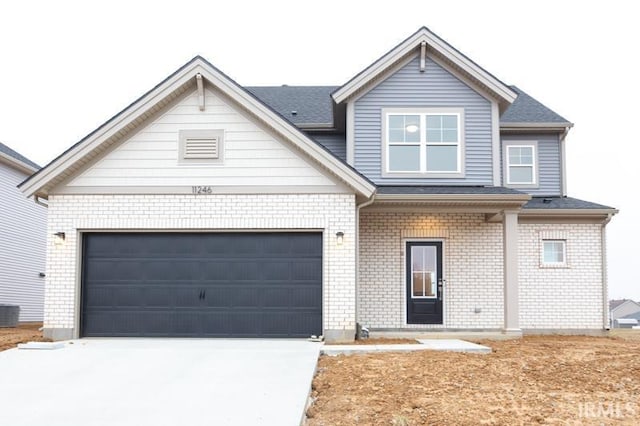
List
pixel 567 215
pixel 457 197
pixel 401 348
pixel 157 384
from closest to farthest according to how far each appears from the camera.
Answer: pixel 157 384 < pixel 401 348 < pixel 457 197 < pixel 567 215

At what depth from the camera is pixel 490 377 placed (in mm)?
8430

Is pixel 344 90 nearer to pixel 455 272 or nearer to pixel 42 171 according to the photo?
pixel 455 272

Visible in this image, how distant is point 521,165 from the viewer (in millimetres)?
16781

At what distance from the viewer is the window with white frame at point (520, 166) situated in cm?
1675

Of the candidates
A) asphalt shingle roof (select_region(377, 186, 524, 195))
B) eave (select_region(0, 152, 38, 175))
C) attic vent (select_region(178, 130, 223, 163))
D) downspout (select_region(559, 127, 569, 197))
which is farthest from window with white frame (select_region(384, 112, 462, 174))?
eave (select_region(0, 152, 38, 175))

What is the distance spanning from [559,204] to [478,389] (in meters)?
9.53

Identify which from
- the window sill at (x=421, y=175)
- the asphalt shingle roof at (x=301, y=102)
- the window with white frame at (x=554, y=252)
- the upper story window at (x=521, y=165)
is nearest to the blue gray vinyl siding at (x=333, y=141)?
the asphalt shingle roof at (x=301, y=102)

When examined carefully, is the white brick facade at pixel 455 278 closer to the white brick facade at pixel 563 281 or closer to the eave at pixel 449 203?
the white brick facade at pixel 563 281

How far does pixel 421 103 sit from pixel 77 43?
32209mm

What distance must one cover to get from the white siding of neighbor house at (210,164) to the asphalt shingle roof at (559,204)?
20.8 feet

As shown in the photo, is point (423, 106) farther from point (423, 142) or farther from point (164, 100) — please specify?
point (164, 100)

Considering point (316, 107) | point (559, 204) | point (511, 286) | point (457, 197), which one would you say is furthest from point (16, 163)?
point (559, 204)

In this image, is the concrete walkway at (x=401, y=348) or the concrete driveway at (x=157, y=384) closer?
the concrete driveway at (x=157, y=384)

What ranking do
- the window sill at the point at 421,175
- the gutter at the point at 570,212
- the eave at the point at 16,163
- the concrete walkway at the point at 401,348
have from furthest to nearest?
1. the eave at the point at 16,163
2. the gutter at the point at 570,212
3. the window sill at the point at 421,175
4. the concrete walkway at the point at 401,348
